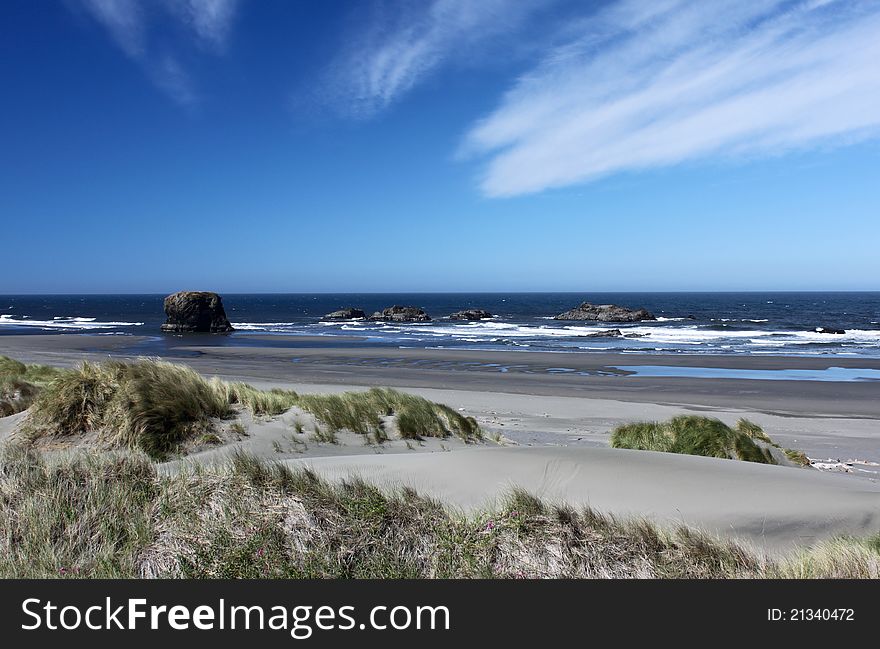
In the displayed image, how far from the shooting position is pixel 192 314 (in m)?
57.1

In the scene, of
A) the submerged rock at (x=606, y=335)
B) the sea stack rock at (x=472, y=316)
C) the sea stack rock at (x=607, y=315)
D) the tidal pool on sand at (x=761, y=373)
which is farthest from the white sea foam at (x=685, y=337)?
the sea stack rock at (x=472, y=316)

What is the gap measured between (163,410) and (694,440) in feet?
30.1

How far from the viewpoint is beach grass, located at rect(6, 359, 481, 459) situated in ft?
28.1

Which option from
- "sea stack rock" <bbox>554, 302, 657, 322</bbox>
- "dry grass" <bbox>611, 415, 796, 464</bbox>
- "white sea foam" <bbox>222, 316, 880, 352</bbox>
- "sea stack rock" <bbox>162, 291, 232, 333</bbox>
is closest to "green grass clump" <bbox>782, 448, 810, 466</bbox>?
"dry grass" <bbox>611, 415, 796, 464</bbox>

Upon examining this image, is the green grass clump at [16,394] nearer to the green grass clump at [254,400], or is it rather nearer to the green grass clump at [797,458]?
the green grass clump at [254,400]

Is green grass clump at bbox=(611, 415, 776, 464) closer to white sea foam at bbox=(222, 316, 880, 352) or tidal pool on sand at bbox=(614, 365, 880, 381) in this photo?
tidal pool on sand at bbox=(614, 365, 880, 381)

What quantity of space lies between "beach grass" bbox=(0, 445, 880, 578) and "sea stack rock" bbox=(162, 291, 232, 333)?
56.5 metres

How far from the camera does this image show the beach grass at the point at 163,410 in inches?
338

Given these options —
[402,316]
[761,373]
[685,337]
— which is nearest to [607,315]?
[685,337]

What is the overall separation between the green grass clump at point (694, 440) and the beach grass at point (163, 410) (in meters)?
3.17

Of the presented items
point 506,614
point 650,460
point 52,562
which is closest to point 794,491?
point 650,460

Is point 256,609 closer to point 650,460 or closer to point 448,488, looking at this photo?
point 448,488

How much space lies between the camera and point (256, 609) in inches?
121

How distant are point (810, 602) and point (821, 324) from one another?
73.9 meters
